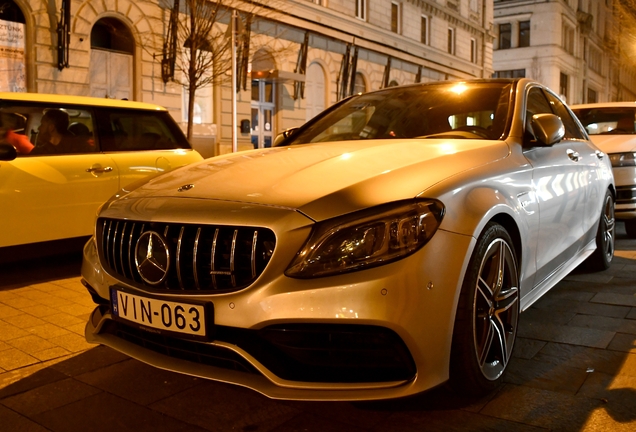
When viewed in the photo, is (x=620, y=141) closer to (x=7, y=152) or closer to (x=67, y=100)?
(x=67, y=100)

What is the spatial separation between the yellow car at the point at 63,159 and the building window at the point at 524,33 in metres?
47.5

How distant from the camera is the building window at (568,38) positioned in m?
51.2

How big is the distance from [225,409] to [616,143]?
6.52m

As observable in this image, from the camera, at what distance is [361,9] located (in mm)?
24922

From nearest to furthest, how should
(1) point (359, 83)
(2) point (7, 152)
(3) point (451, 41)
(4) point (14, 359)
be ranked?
(4) point (14, 359) → (2) point (7, 152) → (1) point (359, 83) → (3) point (451, 41)

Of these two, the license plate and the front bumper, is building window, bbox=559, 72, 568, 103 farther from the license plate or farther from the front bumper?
the license plate

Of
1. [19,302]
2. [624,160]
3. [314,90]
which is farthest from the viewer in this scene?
[314,90]

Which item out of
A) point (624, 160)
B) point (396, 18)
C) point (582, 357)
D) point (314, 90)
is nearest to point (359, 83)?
point (314, 90)

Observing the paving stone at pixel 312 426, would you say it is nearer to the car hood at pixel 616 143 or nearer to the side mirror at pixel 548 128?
the side mirror at pixel 548 128

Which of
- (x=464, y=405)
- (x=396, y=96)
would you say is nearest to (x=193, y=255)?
(x=464, y=405)

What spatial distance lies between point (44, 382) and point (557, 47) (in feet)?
165

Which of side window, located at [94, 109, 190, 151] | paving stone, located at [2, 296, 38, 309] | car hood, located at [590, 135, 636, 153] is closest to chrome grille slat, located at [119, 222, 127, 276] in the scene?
paving stone, located at [2, 296, 38, 309]

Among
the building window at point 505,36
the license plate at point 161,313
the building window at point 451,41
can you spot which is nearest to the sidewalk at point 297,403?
the license plate at point 161,313

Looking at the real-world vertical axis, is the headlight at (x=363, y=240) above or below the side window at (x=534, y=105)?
below
